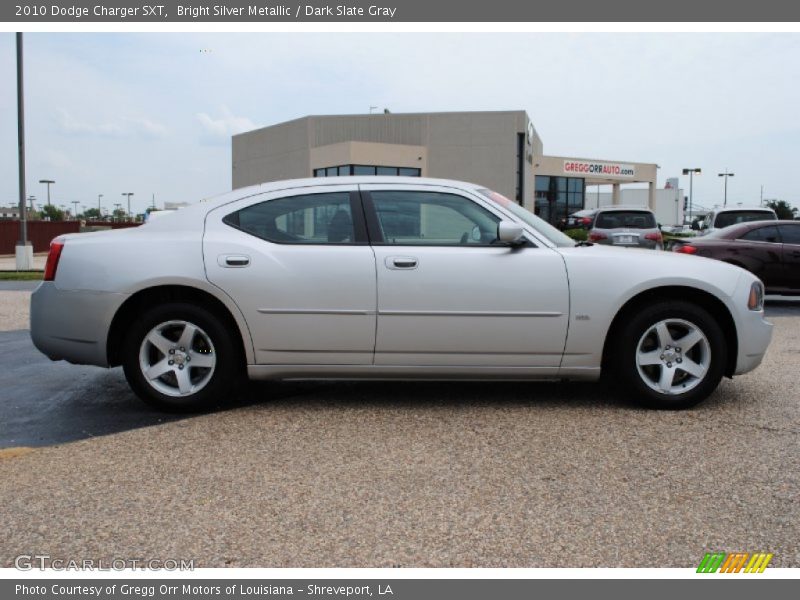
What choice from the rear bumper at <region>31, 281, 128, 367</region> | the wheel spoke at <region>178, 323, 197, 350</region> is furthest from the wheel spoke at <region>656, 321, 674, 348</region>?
the rear bumper at <region>31, 281, 128, 367</region>

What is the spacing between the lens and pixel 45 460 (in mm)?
4102

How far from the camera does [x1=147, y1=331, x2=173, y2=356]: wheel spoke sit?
5.00 metres

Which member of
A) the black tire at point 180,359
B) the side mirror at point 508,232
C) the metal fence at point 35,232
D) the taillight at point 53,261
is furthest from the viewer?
the metal fence at point 35,232

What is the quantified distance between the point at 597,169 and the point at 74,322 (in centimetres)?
6292

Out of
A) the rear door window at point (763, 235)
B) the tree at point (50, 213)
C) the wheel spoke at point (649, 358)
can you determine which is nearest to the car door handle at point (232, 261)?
the wheel spoke at point (649, 358)

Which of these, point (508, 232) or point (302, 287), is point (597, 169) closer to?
point (508, 232)

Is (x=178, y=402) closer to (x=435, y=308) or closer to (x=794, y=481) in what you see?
(x=435, y=308)

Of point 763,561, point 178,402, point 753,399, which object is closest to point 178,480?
point 178,402

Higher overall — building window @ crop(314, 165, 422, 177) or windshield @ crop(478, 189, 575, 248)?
building window @ crop(314, 165, 422, 177)

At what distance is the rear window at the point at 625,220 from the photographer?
49.3 ft

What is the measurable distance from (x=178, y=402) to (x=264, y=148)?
143ft

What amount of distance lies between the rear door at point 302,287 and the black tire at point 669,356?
1.69 m

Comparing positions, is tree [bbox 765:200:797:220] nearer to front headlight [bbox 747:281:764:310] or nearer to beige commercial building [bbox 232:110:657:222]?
beige commercial building [bbox 232:110:657:222]

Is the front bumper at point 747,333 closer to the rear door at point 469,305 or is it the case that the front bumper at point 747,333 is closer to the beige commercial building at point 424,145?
the rear door at point 469,305
